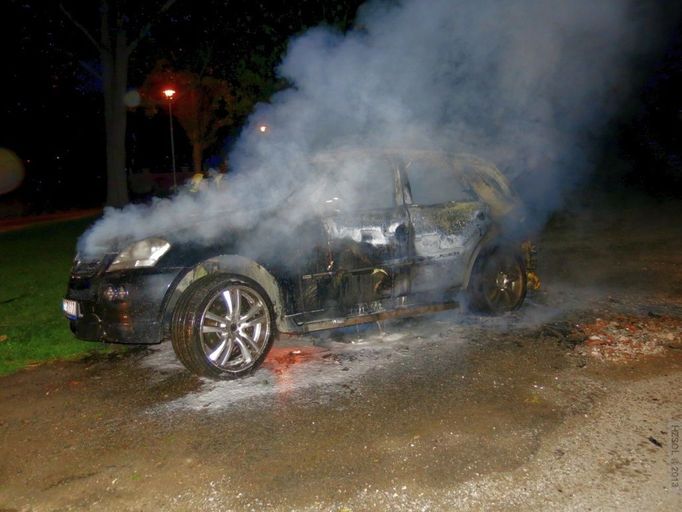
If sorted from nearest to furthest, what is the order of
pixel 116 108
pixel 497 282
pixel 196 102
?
pixel 497 282 < pixel 116 108 < pixel 196 102

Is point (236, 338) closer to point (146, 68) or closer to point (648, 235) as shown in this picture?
point (648, 235)

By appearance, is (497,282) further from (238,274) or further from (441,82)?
(238,274)

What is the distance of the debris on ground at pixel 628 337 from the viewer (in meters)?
4.72

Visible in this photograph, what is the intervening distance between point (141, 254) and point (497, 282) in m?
3.53

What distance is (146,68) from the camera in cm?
1683

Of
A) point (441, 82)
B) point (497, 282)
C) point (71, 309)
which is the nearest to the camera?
point (71, 309)

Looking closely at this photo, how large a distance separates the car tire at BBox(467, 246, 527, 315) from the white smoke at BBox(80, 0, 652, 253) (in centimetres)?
123

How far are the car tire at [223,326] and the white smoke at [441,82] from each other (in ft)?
3.13

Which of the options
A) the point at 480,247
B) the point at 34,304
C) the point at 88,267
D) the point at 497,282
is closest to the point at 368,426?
the point at 88,267

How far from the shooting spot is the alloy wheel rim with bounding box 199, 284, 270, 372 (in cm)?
423

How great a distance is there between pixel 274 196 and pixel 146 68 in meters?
14.1

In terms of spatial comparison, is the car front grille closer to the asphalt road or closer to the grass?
the asphalt road

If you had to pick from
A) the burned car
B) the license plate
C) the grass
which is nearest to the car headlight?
the burned car

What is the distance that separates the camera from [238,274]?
436 cm
